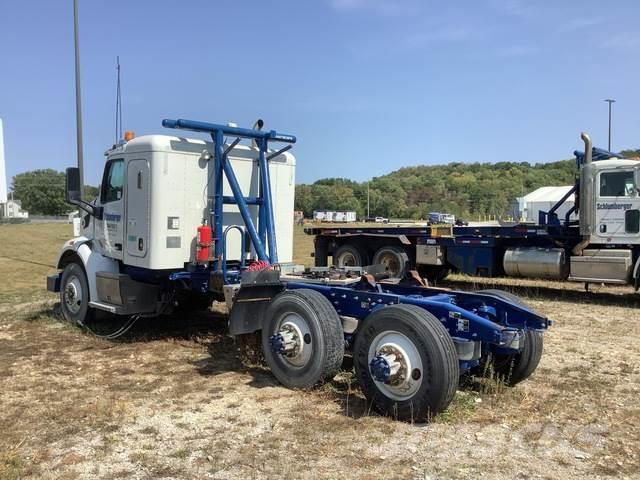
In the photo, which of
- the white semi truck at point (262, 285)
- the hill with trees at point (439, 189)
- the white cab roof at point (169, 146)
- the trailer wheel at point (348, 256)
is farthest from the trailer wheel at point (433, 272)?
the hill with trees at point (439, 189)

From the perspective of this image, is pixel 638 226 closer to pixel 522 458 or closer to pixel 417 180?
pixel 522 458

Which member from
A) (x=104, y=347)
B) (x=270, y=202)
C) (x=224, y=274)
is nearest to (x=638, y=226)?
(x=270, y=202)

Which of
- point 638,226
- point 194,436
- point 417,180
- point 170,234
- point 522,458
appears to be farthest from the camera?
point 417,180

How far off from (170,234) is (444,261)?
7996mm

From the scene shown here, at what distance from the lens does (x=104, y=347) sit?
311 inches

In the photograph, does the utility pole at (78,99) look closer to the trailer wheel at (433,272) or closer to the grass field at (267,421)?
the grass field at (267,421)

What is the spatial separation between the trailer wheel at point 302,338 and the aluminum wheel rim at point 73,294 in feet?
13.3

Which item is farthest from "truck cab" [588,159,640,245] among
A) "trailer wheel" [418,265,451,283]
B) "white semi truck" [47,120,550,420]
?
"white semi truck" [47,120,550,420]

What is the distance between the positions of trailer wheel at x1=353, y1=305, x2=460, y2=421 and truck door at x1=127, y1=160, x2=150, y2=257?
364 cm

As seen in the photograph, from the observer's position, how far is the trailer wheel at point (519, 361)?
226 inches

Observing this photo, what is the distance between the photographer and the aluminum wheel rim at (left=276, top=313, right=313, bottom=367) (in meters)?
5.80

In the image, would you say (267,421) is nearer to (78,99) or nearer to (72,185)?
(72,185)

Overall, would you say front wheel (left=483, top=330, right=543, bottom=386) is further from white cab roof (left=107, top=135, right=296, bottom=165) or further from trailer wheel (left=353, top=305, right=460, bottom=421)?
white cab roof (left=107, top=135, right=296, bottom=165)

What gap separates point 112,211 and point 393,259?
774 cm
